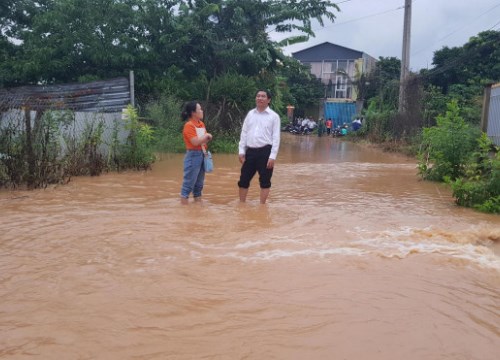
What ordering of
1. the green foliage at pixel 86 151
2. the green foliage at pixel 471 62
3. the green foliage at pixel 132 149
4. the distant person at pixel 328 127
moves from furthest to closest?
1. the distant person at pixel 328 127
2. the green foliage at pixel 471 62
3. the green foliage at pixel 132 149
4. the green foliage at pixel 86 151

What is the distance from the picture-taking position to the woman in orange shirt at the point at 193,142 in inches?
226

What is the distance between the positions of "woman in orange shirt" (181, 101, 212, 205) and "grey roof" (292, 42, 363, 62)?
32154 millimetres

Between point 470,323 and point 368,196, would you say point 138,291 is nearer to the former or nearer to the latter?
point 470,323

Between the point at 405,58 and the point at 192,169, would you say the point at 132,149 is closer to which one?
the point at 192,169

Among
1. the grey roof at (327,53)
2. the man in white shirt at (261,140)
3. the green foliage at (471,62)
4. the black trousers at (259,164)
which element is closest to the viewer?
the man in white shirt at (261,140)

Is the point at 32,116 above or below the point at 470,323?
above

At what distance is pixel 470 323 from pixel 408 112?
16155 millimetres

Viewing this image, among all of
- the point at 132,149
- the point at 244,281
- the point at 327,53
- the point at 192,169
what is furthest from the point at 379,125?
the point at 327,53

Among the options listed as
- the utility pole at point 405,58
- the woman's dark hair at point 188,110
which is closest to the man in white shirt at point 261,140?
the woman's dark hair at point 188,110

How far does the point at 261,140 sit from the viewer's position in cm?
591

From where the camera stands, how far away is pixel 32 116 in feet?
24.5

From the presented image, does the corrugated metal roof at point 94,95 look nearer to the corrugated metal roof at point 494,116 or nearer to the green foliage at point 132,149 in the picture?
the green foliage at point 132,149

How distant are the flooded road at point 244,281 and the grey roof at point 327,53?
3154cm

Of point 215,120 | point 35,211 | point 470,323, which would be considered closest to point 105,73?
point 215,120
